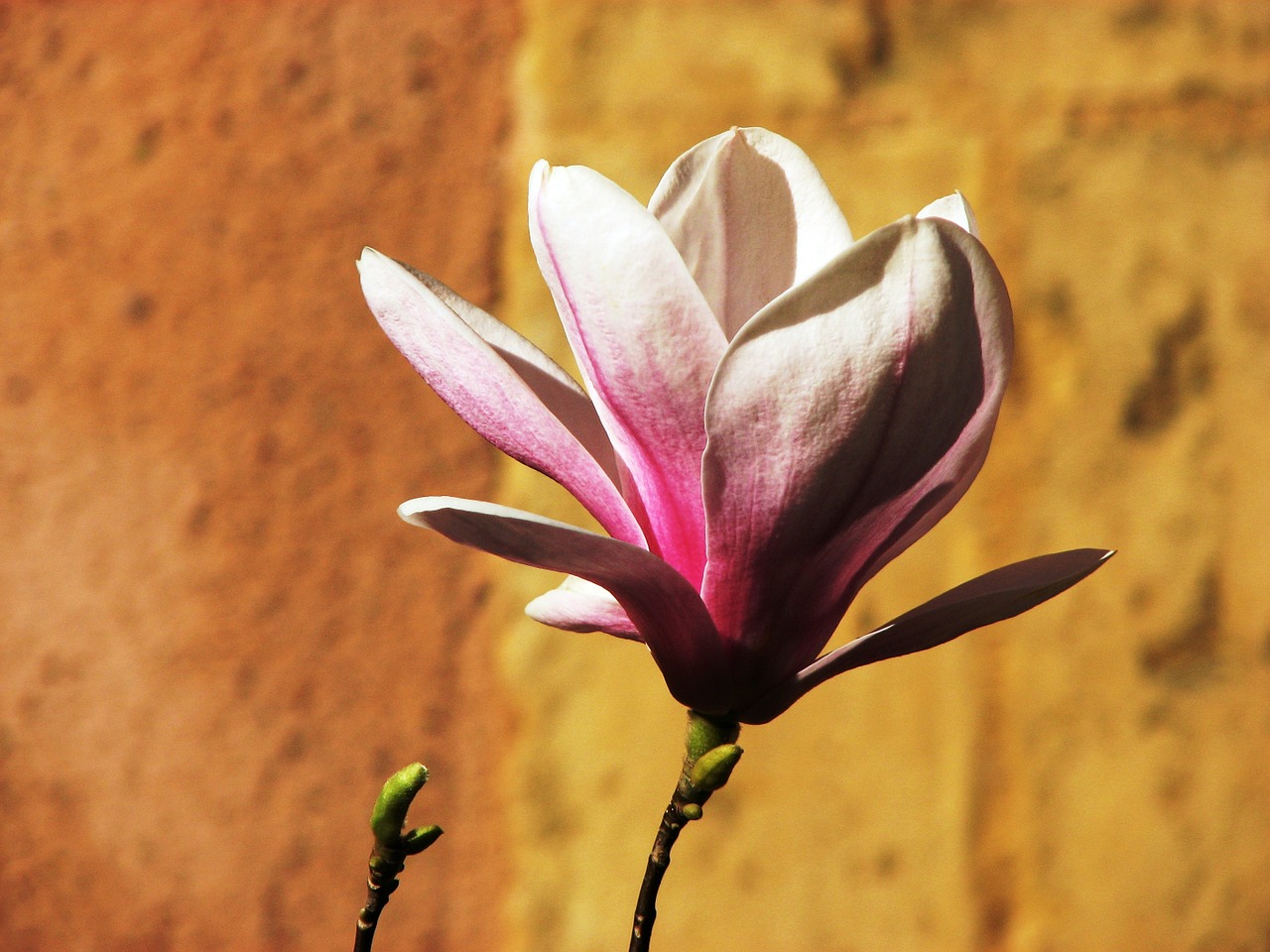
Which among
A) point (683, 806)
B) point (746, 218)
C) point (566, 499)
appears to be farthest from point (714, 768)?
point (566, 499)

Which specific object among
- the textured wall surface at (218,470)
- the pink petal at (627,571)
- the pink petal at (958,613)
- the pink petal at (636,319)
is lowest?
the pink petal at (958,613)

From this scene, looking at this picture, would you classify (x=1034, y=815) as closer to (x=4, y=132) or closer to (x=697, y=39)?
(x=697, y=39)

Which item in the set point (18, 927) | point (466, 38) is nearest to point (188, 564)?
point (18, 927)

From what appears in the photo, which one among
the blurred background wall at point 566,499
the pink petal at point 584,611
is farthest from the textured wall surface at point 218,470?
the pink petal at point 584,611

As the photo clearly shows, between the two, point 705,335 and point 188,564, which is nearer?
point 705,335

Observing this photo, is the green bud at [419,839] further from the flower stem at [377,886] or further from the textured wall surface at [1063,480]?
the textured wall surface at [1063,480]

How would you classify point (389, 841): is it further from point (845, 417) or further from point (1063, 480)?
point (1063, 480)

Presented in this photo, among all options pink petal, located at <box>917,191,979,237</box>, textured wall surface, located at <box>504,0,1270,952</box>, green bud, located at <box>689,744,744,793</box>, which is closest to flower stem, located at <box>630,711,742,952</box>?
green bud, located at <box>689,744,744,793</box>
